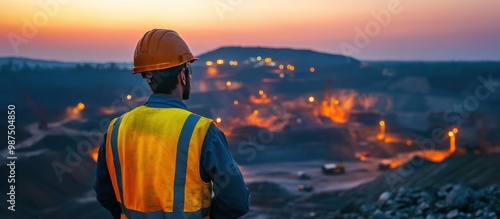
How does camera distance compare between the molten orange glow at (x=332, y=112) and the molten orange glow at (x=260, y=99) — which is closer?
the molten orange glow at (x=332, y=112)

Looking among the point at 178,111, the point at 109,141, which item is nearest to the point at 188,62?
the point at 178,111

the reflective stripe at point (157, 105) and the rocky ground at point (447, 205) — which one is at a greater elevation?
the reflective stripe at point (157, 105)

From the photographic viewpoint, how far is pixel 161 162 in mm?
2012

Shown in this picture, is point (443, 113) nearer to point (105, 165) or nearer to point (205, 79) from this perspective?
point (205, 79)

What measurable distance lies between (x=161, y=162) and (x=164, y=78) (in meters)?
0.36

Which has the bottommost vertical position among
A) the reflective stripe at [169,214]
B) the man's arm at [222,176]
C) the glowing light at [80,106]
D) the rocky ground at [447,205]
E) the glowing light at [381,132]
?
the glowing light at [381,132]

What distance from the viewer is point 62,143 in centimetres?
2655

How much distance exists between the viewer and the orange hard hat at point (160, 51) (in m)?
2.13

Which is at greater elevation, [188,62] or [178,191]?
[188,62]

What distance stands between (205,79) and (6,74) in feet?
81.8

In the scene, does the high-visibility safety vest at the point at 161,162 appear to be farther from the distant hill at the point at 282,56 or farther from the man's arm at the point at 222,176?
the distant hill at the point at 282,56

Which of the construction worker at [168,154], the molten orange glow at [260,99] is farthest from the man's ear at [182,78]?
the molten orange glow at [260,99]

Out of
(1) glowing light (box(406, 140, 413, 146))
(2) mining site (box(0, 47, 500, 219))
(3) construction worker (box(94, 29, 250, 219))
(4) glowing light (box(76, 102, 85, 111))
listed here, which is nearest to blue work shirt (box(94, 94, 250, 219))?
(3) construction worker (box(94, 29, 250, 219))

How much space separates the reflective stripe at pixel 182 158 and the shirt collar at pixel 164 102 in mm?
136
